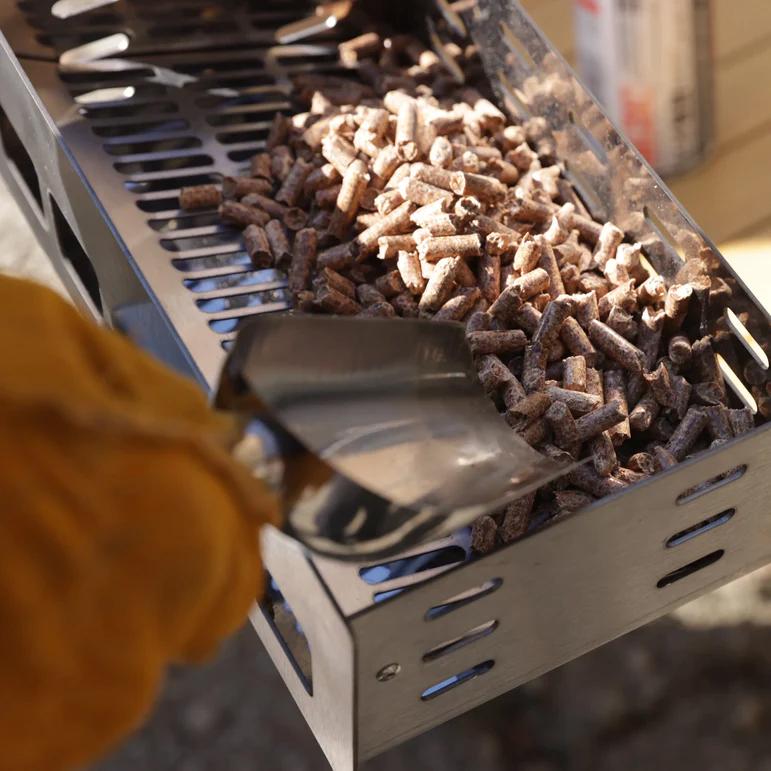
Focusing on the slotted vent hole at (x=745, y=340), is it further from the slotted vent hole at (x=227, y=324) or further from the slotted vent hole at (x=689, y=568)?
the slotted vent hole at (x=227, y=324)

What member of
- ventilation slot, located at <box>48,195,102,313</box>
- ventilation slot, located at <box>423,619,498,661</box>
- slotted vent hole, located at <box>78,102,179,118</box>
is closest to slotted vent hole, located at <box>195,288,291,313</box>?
ventilation slot, located at <box>48,195,102,313</box>

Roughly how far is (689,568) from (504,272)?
0.35 metres

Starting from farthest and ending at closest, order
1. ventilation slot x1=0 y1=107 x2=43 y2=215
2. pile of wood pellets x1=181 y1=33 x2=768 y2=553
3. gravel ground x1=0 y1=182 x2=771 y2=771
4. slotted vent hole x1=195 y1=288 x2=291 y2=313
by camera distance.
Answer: ventilation slot x1=0 y1=107 x2=43 y2=215
gravel ground x1=0 y1=182 x2=771 y2=771
slotted vent hole x1=195 y1=288 x2=291 y2=313
pile of wood pellets x1=181 y1=33 x2=768 y2=553

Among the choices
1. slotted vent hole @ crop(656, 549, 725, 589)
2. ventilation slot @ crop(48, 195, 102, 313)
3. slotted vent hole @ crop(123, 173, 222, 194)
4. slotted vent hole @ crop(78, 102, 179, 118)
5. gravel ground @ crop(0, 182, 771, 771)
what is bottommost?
gravel ground @ crop(0, 182, 771, 771)

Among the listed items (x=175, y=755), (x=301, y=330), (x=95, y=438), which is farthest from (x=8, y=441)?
(x=175, y=755)

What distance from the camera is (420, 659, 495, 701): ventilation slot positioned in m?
0.86

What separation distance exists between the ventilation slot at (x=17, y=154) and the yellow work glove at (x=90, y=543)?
971 mm

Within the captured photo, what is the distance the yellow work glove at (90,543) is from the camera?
0.40 meters

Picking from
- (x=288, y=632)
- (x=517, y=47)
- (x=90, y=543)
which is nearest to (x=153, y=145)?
(x=517, y=47)

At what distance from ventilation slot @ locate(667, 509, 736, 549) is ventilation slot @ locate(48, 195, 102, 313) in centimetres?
70

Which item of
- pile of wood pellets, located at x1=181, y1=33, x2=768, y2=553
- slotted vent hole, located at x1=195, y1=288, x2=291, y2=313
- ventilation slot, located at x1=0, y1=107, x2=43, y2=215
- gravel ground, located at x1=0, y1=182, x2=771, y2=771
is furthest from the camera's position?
ventilation slot, located at x1=0, y1=107, x2=43, y2=215

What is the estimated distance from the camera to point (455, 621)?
797 millimetres

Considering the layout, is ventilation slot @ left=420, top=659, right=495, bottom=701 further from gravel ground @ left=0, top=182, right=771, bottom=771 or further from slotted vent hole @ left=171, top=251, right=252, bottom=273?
slotted vent hole @ left=171, top=251, right=252, bottom=273

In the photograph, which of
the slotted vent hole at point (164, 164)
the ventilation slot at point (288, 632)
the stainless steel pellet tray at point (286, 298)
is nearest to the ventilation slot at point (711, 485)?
the stainless steel pellet tray at point (286, 298)
